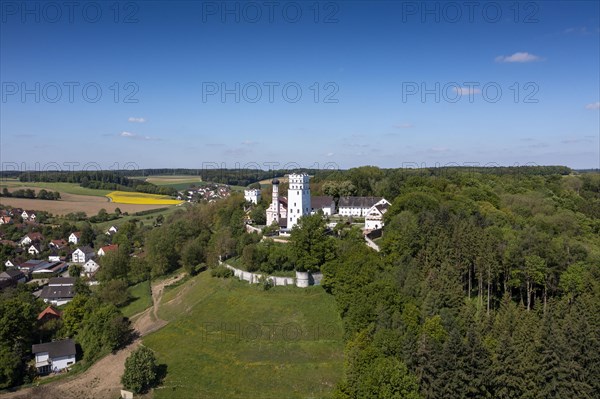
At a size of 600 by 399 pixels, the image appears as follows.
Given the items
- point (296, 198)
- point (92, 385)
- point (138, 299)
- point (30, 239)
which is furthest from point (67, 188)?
point (92, 385)

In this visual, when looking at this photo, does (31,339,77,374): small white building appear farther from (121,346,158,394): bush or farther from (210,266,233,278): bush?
(210,266,233,278): bush

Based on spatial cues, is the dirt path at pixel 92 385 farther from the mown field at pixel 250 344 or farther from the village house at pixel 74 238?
the village house at pixel 74 238

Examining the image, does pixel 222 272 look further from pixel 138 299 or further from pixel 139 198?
pixel 139 198

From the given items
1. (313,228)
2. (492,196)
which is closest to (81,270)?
(313,228)

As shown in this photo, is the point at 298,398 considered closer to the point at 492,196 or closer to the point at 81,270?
the point at 492,196

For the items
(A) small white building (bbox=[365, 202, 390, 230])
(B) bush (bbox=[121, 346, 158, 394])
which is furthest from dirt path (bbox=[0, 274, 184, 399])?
(A) small white building (bbox=[365, 202, 390, 230])

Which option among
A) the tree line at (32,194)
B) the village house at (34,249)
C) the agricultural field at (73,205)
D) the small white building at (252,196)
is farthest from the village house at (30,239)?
the small white building at (252,196)
